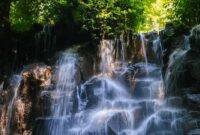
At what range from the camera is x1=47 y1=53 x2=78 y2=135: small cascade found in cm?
1388

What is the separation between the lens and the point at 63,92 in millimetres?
15148

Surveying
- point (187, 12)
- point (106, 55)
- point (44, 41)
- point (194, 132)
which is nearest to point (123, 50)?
point (106, 55)

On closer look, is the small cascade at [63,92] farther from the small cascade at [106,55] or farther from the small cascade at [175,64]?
the small cascade at [175,64]

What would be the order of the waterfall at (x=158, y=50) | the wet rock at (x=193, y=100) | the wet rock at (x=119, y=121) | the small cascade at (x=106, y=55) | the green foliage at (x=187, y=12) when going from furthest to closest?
the small cascade at (x=106, y=55) < the waterfall at (x=158, y=50) < the green foliage at (x=187, y=12) < the wet rock at (x=119, y=121) < the wet rock at (x=193, y=100)

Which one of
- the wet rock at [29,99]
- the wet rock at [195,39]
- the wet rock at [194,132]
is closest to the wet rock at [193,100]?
the wet rock at [194,132]

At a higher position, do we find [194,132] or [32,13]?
[32,13]

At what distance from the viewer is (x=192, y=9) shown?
15.4 meters

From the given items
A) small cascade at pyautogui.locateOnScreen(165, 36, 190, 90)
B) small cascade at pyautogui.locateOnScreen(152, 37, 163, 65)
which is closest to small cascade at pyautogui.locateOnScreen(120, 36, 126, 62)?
small cascade at pyautogui.locateOnScreen(152, 37, 163, 65)

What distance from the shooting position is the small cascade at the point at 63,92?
13883 millimetres

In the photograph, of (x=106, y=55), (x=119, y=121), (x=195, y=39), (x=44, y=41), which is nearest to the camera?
(x=119, y=121)

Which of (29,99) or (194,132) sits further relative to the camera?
(29,99)

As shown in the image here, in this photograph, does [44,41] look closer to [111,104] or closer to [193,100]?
[111,104]

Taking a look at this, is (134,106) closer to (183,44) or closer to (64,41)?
(183,44)

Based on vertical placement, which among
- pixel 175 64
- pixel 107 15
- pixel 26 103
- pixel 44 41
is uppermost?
pixel 107 15
